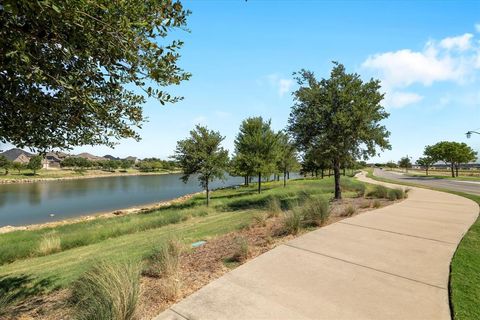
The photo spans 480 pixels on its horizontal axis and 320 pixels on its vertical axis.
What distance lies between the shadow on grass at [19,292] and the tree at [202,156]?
1686 centimetres

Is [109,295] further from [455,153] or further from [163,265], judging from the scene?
[455,153]

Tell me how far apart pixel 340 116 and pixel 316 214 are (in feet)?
23.7

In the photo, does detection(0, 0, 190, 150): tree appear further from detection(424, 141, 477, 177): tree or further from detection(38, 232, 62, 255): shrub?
detection(424, 141, 477, 177): tree

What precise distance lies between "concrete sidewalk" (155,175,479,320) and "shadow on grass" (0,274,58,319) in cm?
294

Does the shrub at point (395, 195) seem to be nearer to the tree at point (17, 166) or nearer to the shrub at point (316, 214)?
the shrub at point (316, 214)

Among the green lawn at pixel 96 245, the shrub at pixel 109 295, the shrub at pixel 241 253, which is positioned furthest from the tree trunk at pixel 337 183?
the shrub at pixel 109 295

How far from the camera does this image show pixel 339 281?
4.66 meters

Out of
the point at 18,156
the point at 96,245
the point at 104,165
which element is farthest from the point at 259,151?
the point at 18,156

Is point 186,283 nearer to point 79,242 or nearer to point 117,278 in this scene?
point 117,278

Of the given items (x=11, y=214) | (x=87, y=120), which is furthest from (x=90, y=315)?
(x=11, y=214)

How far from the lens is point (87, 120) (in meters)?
5.24

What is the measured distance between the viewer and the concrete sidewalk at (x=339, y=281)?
12.5 feet

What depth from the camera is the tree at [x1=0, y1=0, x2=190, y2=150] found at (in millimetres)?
3102

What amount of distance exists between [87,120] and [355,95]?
13.6 meters
